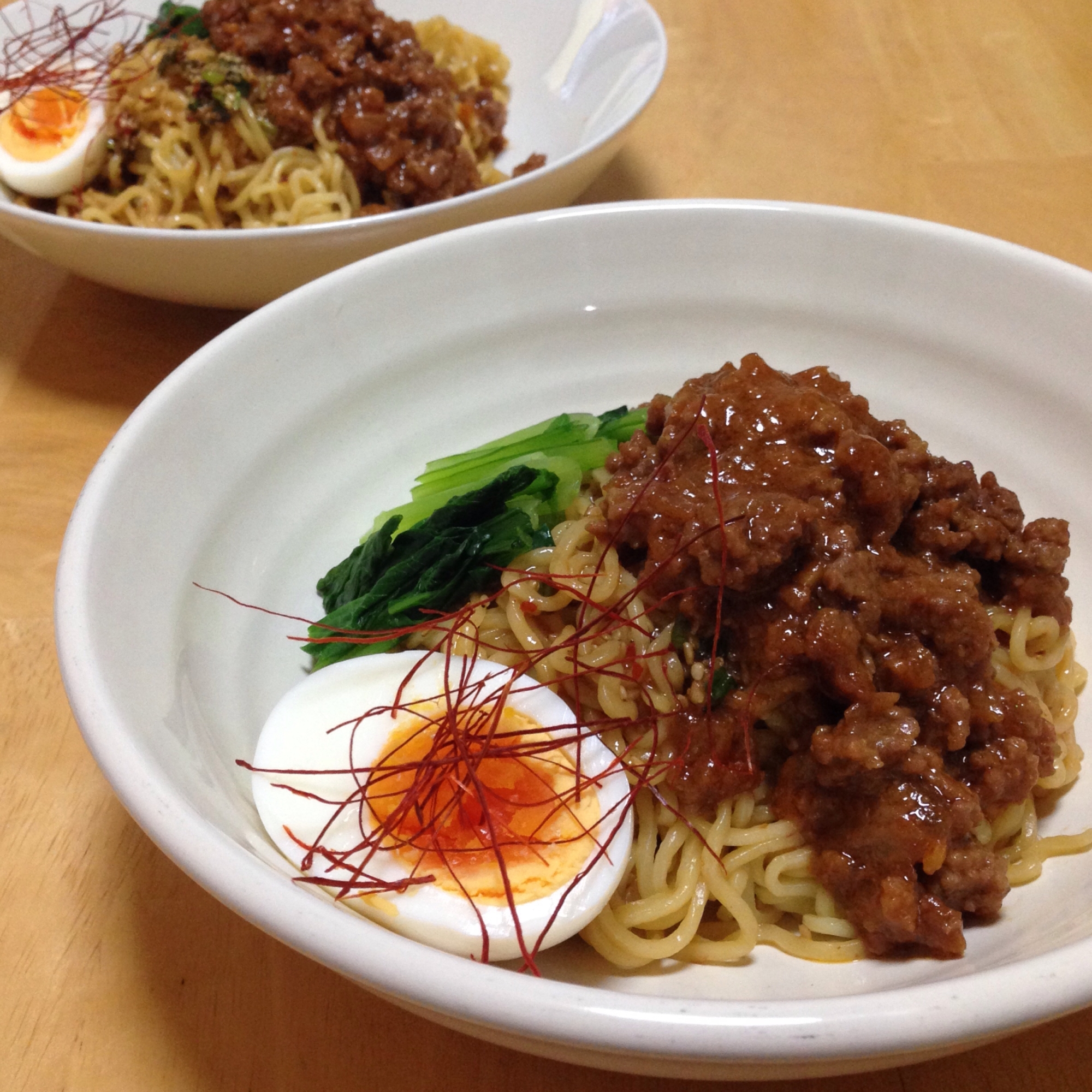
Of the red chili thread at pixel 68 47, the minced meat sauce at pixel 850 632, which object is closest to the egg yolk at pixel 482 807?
the minced meat sauce at pixel 850 632

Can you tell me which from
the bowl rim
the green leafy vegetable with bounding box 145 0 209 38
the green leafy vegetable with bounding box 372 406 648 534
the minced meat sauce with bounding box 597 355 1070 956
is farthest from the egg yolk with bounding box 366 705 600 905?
the green leafy vegetable with bounding box 145 0 209 38

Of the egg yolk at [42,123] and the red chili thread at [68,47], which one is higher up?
the red chili thread at [68,47]

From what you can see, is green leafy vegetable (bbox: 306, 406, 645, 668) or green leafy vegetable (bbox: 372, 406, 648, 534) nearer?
green leafy vegetable (bbox: 306, 406, 645, 668)

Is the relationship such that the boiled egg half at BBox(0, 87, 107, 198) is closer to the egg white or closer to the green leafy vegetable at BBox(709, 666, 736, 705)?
the egg white

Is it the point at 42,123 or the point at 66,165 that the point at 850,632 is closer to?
the point at 66,165

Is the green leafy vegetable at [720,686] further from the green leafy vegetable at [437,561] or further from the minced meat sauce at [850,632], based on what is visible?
the green leafy vegetable at [437,561]

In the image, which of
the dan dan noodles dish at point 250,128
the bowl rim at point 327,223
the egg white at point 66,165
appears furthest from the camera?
the dan dan noodles dish at point 250,128

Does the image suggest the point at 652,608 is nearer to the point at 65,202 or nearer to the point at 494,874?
the point at 494,874
